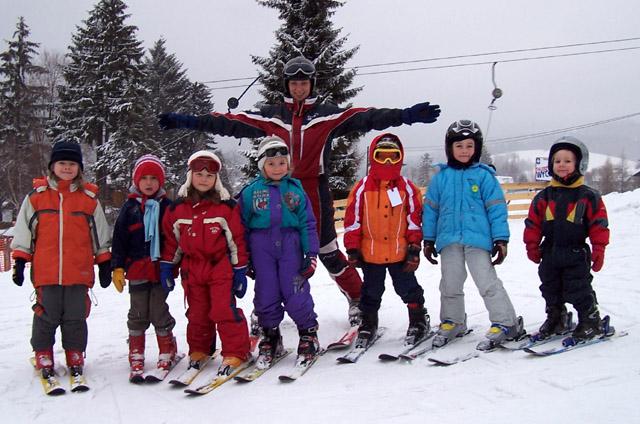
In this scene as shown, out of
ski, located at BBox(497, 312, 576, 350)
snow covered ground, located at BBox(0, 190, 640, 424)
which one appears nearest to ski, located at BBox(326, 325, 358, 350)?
snow covered ground, located at BBox(0, 190, 640, 424)

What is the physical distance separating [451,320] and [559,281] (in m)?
0.96

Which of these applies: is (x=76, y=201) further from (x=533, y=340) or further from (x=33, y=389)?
(x=533, y=340)

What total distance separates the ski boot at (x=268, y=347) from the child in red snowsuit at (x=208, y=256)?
133 millimetres

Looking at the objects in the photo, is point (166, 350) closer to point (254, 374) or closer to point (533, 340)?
point (254, 374)

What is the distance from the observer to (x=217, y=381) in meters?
3.63

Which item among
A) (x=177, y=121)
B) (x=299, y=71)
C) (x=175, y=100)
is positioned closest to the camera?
(x=299, y=71)

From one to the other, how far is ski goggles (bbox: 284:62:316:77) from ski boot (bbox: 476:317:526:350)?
2812 millimetres

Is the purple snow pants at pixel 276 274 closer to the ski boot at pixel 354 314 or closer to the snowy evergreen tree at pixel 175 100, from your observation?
the ski boot at pixel 354 314

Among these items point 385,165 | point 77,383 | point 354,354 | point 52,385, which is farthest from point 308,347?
point 52,385

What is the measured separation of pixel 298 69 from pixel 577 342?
3.33m

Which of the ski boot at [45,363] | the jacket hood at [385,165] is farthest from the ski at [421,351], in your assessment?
the ski boot at [45,363]

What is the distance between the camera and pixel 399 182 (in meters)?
4.29

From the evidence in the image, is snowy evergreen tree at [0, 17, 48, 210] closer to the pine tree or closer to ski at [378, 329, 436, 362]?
the pine tree

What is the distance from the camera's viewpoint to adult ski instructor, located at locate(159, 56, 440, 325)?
15.0 feet
